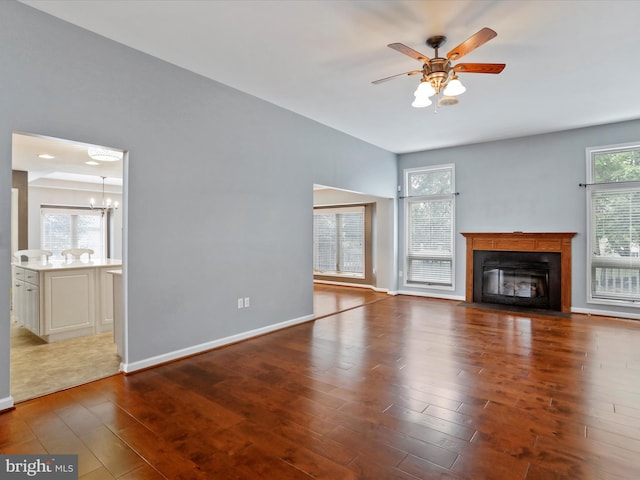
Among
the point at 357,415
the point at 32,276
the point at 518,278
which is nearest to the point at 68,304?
the point at 32,276

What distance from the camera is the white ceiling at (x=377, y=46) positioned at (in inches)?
107

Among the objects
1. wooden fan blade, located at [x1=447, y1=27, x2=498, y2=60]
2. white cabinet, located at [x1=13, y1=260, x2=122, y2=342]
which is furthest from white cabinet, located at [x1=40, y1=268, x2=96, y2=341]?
wooden fan blade, located at [x1=447, y1=27, x2=498, y2=60]

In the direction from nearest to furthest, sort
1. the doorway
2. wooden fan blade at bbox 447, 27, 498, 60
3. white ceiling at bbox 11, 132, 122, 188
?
wooden fan blade at bbox 447, 27, 498, 60, the doorway, white ceiling at bbox 11, 132, 122, 188

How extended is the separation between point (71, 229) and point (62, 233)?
0.22 metres

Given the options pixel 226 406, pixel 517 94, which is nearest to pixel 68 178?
pixel 226 406

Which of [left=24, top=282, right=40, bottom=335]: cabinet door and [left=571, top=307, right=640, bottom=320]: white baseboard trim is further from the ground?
[left=24, top=282, right=40, bottom=335]: cabinet door

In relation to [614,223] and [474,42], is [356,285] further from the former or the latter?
[474,42]

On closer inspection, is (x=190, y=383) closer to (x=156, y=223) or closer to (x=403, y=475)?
(x=156, y=223)

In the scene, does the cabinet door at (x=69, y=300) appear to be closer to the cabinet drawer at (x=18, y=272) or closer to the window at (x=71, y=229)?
the cabinet drawer at (x=18, y=272)

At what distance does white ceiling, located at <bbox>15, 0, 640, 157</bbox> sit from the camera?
272 cm

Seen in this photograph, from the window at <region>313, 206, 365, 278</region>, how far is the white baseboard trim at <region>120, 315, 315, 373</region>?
4.32 m

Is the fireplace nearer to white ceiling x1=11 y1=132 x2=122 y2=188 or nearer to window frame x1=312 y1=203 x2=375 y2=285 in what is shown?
window frame x1=312 y1=203 x2=375 y2=285

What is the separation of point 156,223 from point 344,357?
2372mm

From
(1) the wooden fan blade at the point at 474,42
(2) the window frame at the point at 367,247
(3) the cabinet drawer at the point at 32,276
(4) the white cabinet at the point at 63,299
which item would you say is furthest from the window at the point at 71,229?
(1) the wooden fan blade at the point at 474,42
